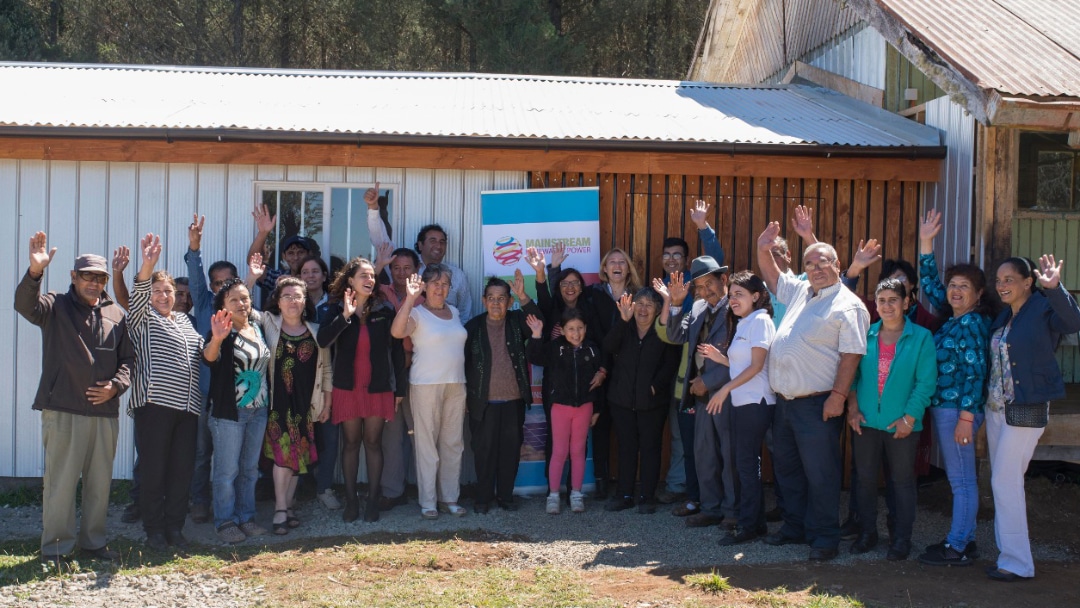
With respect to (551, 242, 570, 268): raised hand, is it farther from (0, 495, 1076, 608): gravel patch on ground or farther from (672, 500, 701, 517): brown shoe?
(672, 500, 701, 517): brown shoe

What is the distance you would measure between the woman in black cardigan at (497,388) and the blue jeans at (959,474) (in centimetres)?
282

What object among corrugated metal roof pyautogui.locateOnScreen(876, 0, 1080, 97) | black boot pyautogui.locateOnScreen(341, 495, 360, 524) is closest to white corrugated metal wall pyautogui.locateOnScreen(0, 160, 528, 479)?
black boot pyautogui.locateOnScreen(341, 495, 360, 524)

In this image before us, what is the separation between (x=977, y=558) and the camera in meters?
6.12

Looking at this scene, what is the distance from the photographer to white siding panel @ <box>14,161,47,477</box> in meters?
7.49

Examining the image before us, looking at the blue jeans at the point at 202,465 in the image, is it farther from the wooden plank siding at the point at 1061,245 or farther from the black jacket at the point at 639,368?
the wooden plank siding at the point at 1061,245

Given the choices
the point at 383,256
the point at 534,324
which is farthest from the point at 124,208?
the point at 534,324

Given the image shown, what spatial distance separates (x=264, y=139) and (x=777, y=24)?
25.1 feet

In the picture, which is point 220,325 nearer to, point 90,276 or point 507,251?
→ point 90,276

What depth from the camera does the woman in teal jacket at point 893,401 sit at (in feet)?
19.1

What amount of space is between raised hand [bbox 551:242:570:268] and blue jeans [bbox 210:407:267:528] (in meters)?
2.41

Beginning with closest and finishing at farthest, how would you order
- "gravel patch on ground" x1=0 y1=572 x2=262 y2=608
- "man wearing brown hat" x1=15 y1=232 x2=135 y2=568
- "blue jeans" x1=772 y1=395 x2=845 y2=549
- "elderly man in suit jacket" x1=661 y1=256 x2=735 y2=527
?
"gravel patch on ground" x1=0 y1=572 x2=262 y2=608 < "man wearing brown hat" x1=15 y1=232 x2=135 y2=568 < "blue jeans" x1=772 y1=395 x2=845 y2=549 < "elderly man in suit jacket" x1=661 y1=256 x2=735 y2=527

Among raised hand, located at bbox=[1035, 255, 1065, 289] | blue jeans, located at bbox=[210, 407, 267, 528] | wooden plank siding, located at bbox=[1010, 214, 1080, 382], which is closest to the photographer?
raised hand, located at bbox=[1035, 255, 1065, 289]

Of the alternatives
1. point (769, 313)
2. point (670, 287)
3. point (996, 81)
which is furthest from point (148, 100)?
point (996, 81)

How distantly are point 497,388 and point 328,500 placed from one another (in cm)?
149
